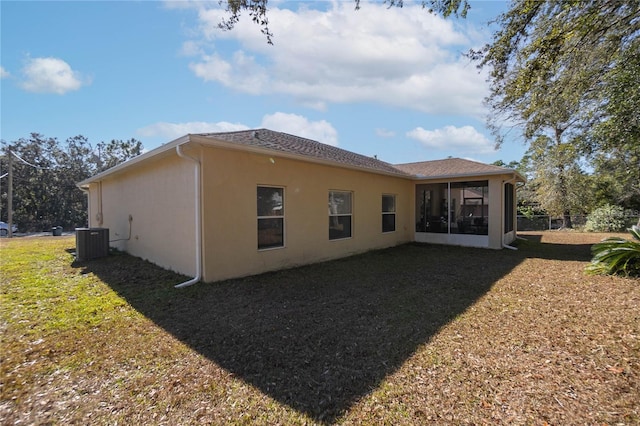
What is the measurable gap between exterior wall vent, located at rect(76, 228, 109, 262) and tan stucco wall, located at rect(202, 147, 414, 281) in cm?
519

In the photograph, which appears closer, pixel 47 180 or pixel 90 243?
pixel 90 243

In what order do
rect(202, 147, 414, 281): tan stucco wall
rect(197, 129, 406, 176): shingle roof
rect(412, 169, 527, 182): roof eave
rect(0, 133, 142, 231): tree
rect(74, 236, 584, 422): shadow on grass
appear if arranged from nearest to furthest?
rect(74, 236, 584, 422): shadow on grass, rect(202, 147, 414, 281): tan stucco wall, rect(197, 129, 406, 176): shingle roof, rect(412, 169, 527, 182): roof eave, rect(0, 133, 142, 231): tree

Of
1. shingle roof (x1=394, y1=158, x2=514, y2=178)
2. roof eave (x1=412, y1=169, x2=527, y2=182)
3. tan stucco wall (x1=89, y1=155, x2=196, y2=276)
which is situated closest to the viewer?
tan stucco wall (x1=89, y1=155, x2=196, y2=276)

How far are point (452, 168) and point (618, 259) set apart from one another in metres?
6.83

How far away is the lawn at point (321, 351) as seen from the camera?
2.36m

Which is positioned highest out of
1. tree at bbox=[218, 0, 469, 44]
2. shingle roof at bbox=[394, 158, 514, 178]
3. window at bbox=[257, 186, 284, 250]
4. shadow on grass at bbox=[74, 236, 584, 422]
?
tree at bbox=[218, 0, 469, 44]

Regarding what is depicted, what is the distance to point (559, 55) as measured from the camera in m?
5.58

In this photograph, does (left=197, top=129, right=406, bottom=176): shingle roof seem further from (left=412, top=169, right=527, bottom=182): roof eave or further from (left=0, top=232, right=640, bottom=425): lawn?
(left=0, top=232, right=640, bottom=425): lawn

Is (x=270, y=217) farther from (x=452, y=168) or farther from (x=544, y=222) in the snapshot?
(x=544, y=222)

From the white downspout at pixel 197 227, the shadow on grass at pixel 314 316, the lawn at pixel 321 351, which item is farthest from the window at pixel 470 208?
the white downspout at pixel 197 227

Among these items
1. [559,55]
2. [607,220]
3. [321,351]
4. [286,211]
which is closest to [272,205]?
[286,211]

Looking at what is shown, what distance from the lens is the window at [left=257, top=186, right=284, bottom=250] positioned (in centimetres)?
685

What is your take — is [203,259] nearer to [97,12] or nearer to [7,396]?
[7,396]

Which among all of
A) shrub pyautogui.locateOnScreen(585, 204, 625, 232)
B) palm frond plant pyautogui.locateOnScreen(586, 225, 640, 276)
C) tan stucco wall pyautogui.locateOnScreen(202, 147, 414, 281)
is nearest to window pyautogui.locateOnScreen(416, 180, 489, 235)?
tan stucco wall pyautogui.locateOnScreen(202, 147, 414, 281)
